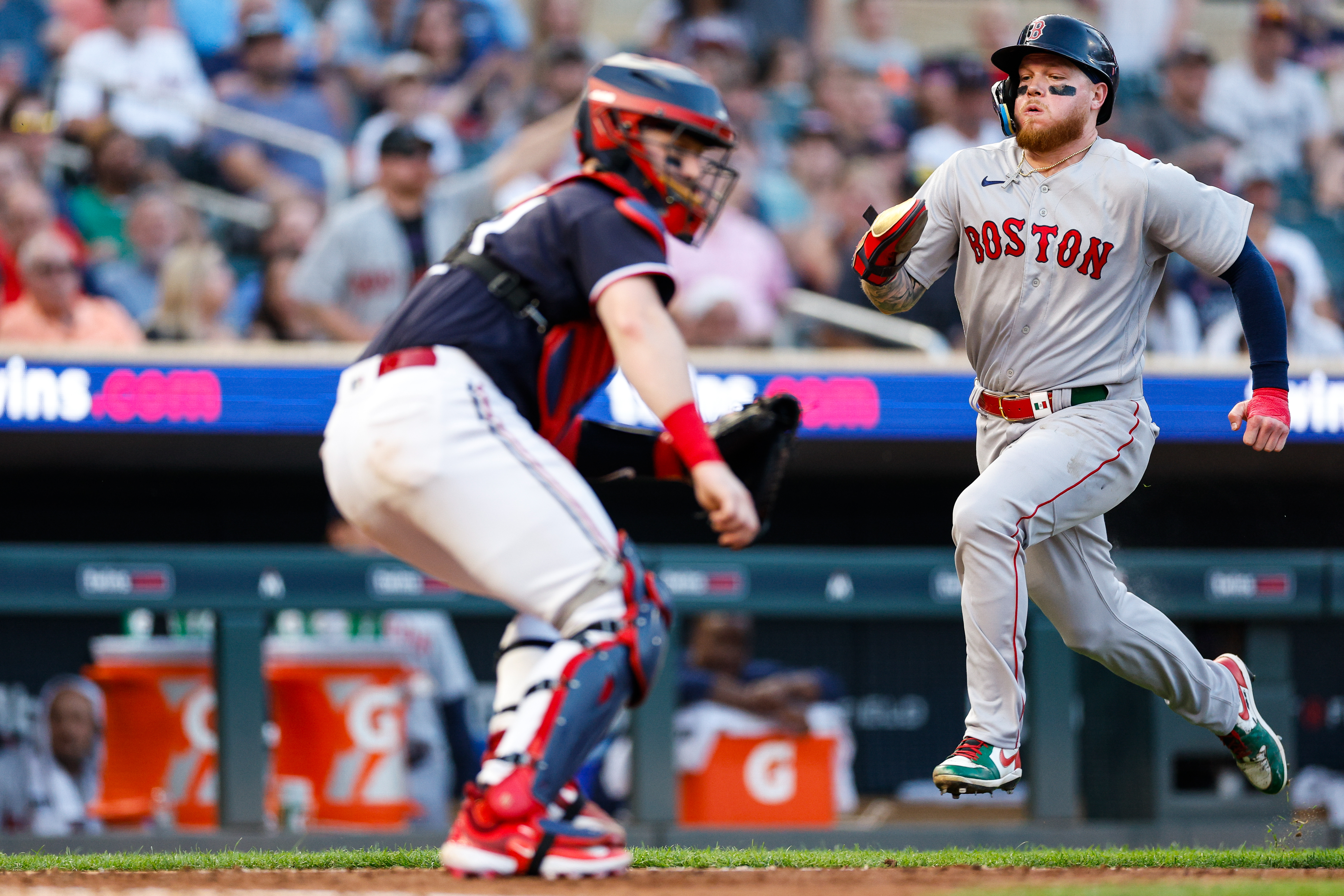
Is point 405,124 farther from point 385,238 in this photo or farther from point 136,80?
point 136,80

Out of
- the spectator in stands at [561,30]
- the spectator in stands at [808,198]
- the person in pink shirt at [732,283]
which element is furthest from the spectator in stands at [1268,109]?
the spectator in stands at [561,30]

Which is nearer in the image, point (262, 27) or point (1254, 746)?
point (1254, 746)

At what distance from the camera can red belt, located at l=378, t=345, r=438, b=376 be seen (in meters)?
2.90

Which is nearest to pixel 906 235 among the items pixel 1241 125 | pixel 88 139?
pixel 88 139

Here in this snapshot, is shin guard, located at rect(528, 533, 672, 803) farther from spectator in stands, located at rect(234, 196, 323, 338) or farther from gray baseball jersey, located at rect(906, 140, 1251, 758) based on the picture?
spectator in stands, located at rect(234, 196, 323, 338)

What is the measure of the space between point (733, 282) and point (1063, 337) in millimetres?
4067

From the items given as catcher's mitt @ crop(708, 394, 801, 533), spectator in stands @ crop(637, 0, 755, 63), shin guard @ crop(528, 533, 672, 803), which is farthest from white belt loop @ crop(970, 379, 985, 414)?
spectator in stands @ crop(637, 0, 755, 63)

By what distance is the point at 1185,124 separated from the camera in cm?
895

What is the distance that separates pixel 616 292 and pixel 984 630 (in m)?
1.22

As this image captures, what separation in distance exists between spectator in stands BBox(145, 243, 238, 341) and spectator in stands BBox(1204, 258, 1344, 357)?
4.77 m

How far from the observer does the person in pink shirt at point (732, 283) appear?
7.32m

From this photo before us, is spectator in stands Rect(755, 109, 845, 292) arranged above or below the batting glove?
above

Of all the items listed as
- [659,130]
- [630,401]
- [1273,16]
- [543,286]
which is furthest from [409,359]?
[1273,16]

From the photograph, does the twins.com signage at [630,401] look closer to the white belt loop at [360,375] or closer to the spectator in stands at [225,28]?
the spectator in stands at [225,28]
